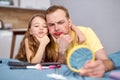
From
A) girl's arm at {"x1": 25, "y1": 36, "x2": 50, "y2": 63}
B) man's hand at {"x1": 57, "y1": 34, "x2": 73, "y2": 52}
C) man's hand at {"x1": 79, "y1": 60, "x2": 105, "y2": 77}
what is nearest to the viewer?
man's hand at {"x1": 79, "y1": 60, "x2": 105, "y2": 77}

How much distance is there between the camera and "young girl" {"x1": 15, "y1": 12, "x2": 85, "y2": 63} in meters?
1.34

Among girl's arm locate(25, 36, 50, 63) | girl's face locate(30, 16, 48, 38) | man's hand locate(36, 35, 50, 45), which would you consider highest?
girl's face locate(30, 16, 48, 38)

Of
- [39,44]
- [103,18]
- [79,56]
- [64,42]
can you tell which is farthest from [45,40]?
[103,18]

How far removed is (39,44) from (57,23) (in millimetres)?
209

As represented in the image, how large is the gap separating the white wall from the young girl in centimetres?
131

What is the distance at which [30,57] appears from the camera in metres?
1.35

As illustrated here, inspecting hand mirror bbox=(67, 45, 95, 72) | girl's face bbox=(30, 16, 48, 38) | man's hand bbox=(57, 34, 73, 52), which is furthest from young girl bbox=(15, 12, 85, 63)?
hand mirror bbox=(67, 45, 95, 72)

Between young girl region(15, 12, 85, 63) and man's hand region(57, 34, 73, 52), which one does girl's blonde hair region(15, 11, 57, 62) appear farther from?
man's hand region(57, 34, 73, 52)

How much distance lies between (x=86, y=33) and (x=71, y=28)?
0.10 meters

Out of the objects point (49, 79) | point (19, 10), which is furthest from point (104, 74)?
point (19, 10)

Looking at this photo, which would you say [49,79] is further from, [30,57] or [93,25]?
[93,25]

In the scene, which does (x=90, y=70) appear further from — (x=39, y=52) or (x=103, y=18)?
(x=103, y=18)

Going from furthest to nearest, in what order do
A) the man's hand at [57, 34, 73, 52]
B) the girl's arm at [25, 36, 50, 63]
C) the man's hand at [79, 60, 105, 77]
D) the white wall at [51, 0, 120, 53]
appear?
the white wall at [51, 0, 120, 53] → the girl's arm at [25, 36, 50, 63] → the man's hand at [57, 34, 73, 52] → the man's hand at [79, 60, 105, 77]

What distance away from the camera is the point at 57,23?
128 centimetres
